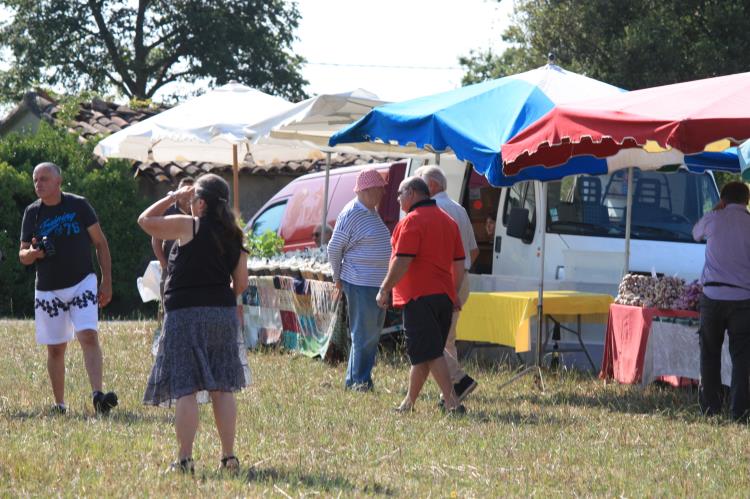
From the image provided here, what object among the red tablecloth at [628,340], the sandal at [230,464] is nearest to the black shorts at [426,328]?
the red tablecloth at [628,340]

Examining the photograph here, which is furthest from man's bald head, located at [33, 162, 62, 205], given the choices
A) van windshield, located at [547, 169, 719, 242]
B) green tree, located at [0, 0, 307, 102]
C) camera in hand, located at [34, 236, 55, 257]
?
green tree, located at [0, 0, 307, 102]

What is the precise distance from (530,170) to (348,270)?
6.34 ft

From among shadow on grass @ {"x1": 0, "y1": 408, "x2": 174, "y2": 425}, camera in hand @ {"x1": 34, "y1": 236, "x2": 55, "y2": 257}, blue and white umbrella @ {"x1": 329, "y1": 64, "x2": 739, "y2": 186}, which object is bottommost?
shadow on grass @ {"x1": 0, "y1": 408, "x2": 174, "y2": 425}

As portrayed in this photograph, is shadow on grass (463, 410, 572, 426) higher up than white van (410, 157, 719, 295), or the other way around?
white van (410, 157, 719, 295)

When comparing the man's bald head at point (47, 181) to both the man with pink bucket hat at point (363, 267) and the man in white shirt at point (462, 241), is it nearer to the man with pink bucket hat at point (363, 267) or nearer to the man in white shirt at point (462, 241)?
the man with pink bucket hat at point (363, 267)

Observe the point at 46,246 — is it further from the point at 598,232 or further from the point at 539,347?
the point at 598,232

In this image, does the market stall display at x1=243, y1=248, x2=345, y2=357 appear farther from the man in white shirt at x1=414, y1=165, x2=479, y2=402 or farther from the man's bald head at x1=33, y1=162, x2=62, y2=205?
the man's bald head at x1=33, y1=162, x2=62, y2=205

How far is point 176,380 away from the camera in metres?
6.33

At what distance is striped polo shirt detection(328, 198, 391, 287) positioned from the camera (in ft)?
33.2

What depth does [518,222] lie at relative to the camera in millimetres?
Result: 11469

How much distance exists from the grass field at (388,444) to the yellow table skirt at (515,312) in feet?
1.38

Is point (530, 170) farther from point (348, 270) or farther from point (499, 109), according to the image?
point (348, 270)

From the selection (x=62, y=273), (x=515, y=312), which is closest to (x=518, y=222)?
(x=515, y=312)

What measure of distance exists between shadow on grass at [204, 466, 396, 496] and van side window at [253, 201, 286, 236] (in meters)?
9.76
